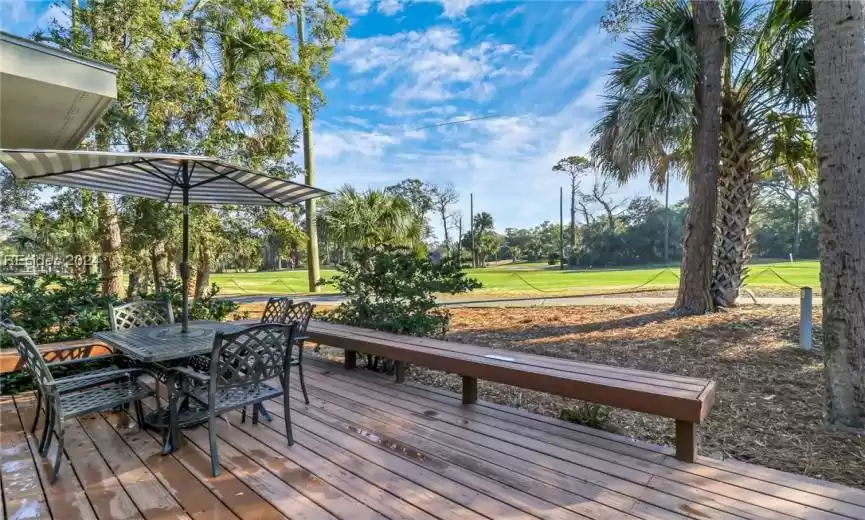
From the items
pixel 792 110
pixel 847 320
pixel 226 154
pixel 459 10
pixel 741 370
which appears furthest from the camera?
pixel 459 10

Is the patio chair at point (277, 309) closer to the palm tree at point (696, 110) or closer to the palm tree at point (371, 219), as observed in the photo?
the palm tree at point (696, 110)

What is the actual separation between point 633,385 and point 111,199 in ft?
23.6

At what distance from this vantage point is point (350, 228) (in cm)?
1048

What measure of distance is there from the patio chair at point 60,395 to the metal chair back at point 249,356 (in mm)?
572

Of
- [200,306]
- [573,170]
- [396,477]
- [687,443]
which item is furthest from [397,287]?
[573,170]

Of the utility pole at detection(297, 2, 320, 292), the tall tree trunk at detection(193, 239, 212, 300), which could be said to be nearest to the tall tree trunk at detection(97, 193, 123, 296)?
the tall tree trunk at detection(193, 239, 212, 300)

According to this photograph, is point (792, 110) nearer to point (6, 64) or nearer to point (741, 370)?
point (741, 370)

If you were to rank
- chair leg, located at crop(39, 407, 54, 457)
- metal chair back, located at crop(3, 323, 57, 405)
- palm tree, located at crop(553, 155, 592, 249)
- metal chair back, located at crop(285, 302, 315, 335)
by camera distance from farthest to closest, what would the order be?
1. palm tree, located at crop(553, 155, 592, 249)
2. metal chair back, located at crop(285, 302, 315, 335)
3. chair leg, located at crop(39, 407, 54, 457)
4. metal chair back, located at crop(3, 323, 57, 405)

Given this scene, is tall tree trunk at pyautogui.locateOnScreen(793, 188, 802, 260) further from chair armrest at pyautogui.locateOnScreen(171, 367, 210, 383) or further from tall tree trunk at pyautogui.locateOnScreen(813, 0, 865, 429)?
chair armrest at pyautogui.locateOnScreen(171, 367, 210, 383)

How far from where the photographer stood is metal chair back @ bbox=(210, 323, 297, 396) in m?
2.21

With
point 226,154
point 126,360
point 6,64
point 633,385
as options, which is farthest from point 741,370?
point 226,154

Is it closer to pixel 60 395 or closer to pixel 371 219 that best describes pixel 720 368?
pixel 60 395

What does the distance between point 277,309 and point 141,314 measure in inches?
42.2

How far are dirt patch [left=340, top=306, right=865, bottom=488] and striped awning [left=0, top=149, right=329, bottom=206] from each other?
7.09 ft
